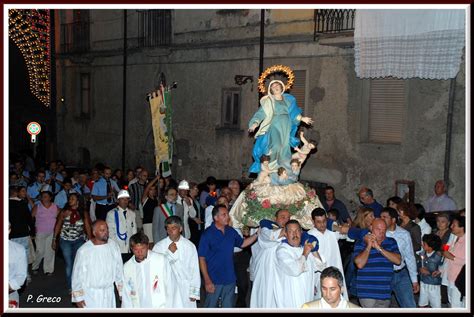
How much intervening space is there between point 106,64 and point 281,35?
367 inches

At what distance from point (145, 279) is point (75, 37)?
2165 centimetres

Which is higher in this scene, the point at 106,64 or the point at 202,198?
the point at 106,64

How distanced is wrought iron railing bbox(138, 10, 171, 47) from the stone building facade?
0.19m

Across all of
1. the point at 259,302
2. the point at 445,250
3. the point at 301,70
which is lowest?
the point at 259,302

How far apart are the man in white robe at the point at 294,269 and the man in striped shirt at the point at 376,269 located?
560 mm

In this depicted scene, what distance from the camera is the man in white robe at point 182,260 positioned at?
8633mm

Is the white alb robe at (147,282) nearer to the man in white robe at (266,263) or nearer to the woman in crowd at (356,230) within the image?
the man in white robe at (266,263)

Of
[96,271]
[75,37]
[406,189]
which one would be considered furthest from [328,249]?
[75,37]

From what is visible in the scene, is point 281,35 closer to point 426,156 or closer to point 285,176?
point 426,156

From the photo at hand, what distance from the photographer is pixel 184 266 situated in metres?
8.71

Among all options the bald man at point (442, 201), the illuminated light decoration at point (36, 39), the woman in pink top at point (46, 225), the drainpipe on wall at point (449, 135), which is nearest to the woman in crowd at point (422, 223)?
the bald man at point (442, 201)

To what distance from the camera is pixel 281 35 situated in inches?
758

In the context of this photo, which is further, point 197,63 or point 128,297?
point 197,63

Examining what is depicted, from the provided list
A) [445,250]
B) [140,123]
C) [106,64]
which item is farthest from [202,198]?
[106,64]
